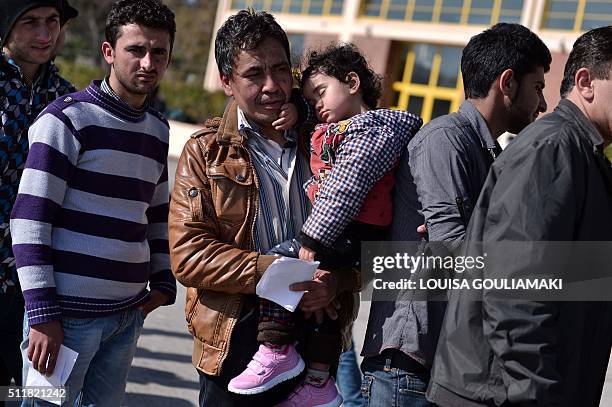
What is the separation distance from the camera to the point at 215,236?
2.97 m

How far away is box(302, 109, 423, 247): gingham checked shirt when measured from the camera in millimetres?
2826

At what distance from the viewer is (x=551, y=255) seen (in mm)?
2307

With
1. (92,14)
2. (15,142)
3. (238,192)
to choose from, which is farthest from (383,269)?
(92,14)

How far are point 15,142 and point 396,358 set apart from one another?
6.33 ft

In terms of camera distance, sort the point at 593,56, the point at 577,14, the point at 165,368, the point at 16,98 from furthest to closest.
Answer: the point at 577,14 → the point at 165,368 → the point at 16,98 → the point at 593,56

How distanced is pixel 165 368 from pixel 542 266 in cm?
440

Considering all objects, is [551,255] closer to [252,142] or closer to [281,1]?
[252,142]

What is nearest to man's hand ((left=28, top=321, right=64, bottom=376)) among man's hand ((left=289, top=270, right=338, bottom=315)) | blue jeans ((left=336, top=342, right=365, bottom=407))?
man's hand ((left=289, top=270, right=338, bottom=315))

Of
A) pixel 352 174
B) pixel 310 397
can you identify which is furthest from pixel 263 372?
pixel 352 174

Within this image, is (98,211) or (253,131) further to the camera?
(98,211)

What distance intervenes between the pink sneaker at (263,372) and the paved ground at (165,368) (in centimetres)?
267

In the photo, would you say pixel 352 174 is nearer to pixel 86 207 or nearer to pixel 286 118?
pixel 286 118

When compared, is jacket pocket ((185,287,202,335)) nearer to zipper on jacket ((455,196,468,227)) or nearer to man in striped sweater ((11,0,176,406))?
man in striped sweater ((11,0,176,406))

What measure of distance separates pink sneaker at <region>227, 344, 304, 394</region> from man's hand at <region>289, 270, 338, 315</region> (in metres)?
0.18
